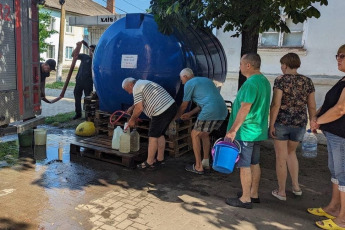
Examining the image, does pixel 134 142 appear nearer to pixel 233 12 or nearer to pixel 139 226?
pixel 139 226

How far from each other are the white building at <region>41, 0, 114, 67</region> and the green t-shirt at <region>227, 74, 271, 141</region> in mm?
29949

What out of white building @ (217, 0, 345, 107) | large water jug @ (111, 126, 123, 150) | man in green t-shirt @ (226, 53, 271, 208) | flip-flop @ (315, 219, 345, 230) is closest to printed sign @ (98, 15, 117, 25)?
white building @ (217, 0, 345, 107)

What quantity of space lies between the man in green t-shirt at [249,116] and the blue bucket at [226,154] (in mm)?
87

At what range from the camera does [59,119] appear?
841cm

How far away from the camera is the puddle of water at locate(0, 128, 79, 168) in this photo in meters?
5.27

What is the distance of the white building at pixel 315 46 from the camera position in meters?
9.66

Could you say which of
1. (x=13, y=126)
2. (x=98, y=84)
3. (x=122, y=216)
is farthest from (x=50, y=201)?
→ (x=98, y=84)

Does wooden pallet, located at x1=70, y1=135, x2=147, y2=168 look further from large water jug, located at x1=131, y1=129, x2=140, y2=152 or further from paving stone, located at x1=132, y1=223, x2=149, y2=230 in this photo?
paving stone, located at x1=132, y1=223, x2=149, y2=230

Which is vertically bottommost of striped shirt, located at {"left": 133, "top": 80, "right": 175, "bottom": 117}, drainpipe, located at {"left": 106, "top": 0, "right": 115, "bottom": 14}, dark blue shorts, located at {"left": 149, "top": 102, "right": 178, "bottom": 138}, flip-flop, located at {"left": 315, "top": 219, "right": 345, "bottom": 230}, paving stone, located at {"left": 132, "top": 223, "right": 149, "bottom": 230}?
paving stone, located at {"left": 132, "top": 223, "right": 149, "bottom": 230}

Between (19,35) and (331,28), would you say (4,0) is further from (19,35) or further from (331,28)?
(331,28)

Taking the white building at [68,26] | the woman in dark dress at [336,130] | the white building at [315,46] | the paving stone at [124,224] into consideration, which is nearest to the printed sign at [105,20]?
the white building at [315,46]

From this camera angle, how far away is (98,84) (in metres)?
6.22

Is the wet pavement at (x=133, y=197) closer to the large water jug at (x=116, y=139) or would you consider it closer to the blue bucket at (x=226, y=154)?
the large water jug at (x=116, y=139)

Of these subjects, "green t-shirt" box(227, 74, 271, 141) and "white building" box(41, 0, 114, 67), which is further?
"white building" box(41, 0, 114, 67)
